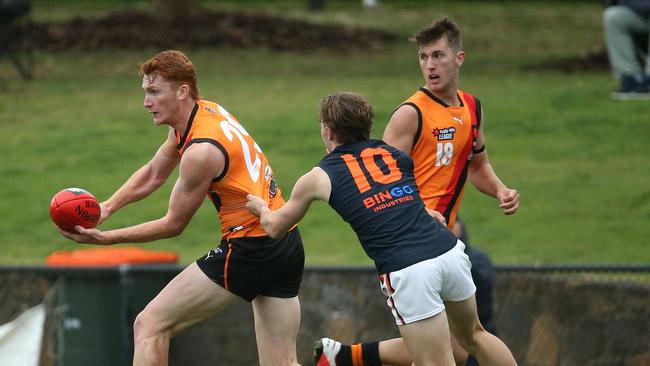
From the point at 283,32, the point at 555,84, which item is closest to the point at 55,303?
the point at 555,84

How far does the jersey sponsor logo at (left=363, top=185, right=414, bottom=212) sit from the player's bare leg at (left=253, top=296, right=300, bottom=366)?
43.5 inches

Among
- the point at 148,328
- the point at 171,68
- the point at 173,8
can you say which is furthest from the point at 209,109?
the point at 173,8

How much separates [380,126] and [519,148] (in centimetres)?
191

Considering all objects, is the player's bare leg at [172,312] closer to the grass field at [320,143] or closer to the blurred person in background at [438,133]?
the blurred person in background at [438,133]

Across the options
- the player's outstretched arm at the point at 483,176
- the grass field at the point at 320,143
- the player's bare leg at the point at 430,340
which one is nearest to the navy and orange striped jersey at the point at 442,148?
the player's outstretched arm at the point at 483,176

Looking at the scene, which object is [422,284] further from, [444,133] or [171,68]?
[171,68]

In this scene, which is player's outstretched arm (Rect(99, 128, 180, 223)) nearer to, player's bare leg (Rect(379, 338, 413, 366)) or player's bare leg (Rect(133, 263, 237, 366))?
player's bare leg (Rect(133, 263, 237, 366))

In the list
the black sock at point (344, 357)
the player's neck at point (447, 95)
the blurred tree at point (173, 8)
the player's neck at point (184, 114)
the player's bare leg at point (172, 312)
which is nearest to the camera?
the player's bare leg at point (172, 312)

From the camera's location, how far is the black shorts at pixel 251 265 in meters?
7.51

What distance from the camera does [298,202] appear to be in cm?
696

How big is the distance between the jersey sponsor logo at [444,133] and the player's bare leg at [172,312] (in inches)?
63.5

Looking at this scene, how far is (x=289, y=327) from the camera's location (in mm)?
7672

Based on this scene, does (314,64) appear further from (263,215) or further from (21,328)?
(263,215)

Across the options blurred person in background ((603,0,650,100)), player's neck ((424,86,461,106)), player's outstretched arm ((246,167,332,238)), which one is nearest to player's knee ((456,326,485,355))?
player's outstretched arm ((246,167,332,238))
